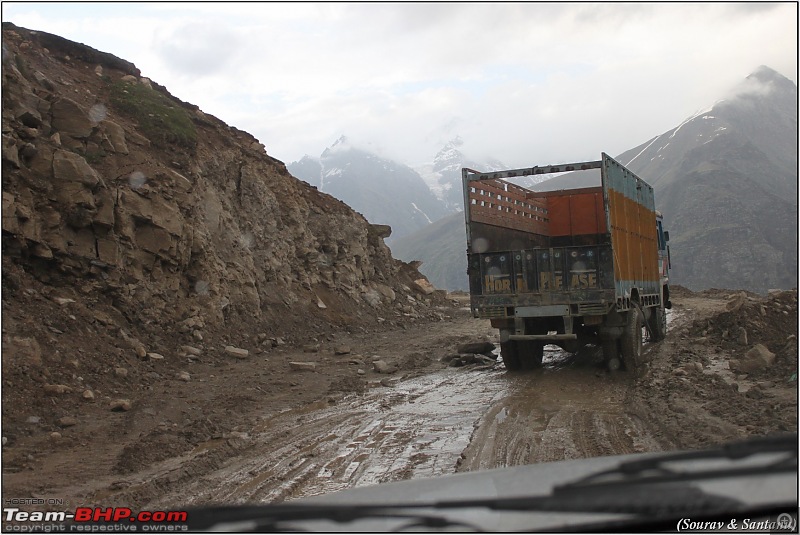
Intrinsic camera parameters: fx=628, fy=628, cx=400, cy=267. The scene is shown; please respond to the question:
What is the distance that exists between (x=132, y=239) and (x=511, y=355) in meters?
7.54

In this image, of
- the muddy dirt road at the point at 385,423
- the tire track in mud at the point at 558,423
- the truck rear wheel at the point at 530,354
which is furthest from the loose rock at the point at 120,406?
the truck rear wheel at the point at 530,354

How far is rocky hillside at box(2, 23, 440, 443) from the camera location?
9.75 metres

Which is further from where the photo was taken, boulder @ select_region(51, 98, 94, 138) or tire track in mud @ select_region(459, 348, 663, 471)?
boulder @ select_region(51, 98, 94, 138)

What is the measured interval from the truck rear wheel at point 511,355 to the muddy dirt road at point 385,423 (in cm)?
30

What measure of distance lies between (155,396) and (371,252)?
1536 centimetres

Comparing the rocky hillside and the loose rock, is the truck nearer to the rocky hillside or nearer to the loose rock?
the rocky hillside

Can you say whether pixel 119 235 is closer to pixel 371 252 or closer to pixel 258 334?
pixel 258 334

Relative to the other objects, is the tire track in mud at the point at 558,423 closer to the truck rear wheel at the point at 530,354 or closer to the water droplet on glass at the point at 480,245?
the truck rear wheel at the point at 530,354

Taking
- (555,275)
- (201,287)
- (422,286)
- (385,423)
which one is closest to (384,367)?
(555,275)

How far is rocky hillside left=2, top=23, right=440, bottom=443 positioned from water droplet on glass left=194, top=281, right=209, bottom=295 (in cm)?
3

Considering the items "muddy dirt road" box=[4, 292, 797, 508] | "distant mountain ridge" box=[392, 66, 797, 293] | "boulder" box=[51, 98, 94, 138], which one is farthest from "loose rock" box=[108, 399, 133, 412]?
"distant mountain ridge" box=[392, 66, 797, 293]

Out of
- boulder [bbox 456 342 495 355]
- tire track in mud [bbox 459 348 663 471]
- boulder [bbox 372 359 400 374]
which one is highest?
boulder [bbox 456 342 495 355]

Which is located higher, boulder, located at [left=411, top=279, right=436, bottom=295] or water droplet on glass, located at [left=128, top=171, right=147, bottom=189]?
water droplet on glass, located at [left=128, top=171, right=147, bottom=189]

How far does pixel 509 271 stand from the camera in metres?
10.8
